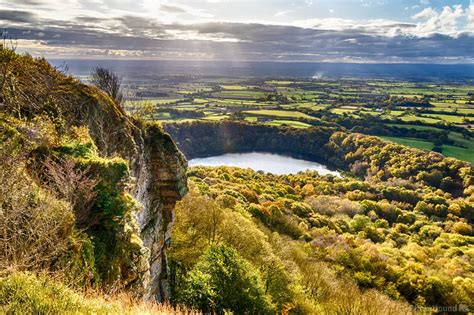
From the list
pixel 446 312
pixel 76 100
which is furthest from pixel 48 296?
pixel 446 312

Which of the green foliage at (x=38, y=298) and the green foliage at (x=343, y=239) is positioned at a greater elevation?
the green foliage at (x=38, y=298)

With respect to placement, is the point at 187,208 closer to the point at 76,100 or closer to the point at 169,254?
the point at 169,254

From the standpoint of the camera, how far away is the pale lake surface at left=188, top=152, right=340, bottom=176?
14550 centimetres

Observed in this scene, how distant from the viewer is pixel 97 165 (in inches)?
528

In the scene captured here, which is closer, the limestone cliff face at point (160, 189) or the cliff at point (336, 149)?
the limestone cliff face at point (160, 189)

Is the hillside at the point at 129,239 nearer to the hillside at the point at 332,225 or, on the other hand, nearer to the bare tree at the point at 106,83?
the hillside at the point at 332,225

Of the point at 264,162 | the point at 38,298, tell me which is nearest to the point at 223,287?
the point at 38,298

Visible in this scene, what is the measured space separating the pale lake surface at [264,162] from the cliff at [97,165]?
121412 mm

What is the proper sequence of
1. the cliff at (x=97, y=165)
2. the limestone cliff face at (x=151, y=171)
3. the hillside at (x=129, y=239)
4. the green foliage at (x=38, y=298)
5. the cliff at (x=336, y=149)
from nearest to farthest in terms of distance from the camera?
the green foliage at (x=38, y=298) → the hillside at (x=129, y=239) → the cliff at (x=97, y=165) → the limestone cliff face at (x=151, y=171) → the cliff at (x=336, y=149)

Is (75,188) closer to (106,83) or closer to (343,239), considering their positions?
(106,83)

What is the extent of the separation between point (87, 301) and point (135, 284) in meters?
5.41

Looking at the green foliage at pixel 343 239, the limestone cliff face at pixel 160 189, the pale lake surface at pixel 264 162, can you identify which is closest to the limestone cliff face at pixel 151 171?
the limestone cliff face at pixel 160 189

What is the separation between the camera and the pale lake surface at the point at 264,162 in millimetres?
145500

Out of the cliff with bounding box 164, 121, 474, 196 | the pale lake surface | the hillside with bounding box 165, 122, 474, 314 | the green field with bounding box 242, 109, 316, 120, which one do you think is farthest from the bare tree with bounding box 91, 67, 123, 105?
the green field with bounding box 242, 109, 316, 120
